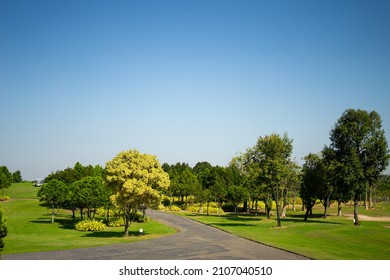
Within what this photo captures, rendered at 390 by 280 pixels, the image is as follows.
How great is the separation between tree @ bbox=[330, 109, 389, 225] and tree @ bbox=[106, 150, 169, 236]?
80.4 ft

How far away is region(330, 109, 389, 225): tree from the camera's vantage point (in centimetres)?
4266

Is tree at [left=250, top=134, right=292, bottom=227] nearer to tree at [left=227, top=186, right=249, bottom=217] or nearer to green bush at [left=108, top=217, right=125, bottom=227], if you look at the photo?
green bush at [left=108, top=217, right=125, bottom=227]

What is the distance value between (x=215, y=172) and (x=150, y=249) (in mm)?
69819

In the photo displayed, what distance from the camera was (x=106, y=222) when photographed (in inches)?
1960

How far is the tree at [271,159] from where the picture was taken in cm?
4269

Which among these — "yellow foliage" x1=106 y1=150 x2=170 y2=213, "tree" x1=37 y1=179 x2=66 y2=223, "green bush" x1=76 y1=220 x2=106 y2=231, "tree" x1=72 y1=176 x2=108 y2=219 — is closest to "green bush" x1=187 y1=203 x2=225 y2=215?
"tree" x1=37 y1=179 x2=66 y2=223

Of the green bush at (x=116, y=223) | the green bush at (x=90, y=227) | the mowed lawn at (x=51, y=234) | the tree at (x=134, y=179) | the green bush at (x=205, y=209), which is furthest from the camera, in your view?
the green bush at (x=205, y=209)

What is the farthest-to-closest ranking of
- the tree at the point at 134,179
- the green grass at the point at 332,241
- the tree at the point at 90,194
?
the tree at the point at 90,194 → the tree at the point at 134,179 → the green grass at the point at 332,241

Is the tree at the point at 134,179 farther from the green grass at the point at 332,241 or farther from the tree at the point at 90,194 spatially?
the tree at the point at 90,194

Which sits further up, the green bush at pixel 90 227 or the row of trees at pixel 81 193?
the row of trees at pixel 81 193

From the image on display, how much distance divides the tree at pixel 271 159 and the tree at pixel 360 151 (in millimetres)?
7366

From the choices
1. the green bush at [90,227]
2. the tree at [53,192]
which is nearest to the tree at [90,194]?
the green bush at [90,227]
